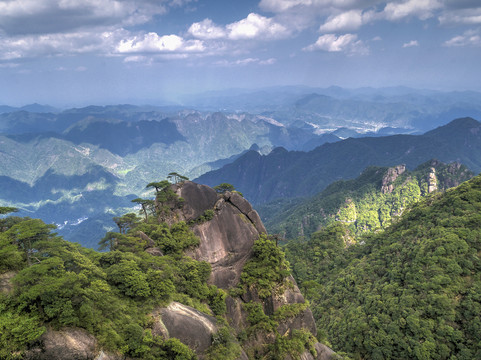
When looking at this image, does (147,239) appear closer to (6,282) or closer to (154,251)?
(154,251)

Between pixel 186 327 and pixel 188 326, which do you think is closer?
pixel 186 327

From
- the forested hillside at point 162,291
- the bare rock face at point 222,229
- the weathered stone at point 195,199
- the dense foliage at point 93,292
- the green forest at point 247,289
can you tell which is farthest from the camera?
the weathered stone at point 195,199

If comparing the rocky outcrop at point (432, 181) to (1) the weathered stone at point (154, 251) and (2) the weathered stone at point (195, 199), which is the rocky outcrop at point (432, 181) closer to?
(2) the weathered stone at point (195, 199)

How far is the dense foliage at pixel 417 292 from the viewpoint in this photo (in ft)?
168

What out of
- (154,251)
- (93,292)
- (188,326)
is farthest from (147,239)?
(93,292)

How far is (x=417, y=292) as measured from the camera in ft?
198

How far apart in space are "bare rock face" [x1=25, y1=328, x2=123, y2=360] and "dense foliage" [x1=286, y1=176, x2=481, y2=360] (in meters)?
40.7

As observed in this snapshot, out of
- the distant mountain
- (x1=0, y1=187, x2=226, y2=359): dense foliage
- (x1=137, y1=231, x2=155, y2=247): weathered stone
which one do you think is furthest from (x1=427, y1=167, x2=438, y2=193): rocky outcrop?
(x1=137, y1=231, x2=155, y2=247): weathered stone

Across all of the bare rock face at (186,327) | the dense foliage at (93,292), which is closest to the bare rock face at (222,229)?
the dense foliage at (93,292)

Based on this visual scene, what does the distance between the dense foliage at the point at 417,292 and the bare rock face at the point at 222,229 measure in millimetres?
20007

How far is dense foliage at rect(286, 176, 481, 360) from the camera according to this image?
5128 centimetres

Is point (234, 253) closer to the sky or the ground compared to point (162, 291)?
closer to the ground

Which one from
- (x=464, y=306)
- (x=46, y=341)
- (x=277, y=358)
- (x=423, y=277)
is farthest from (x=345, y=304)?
(x=46, y=341)

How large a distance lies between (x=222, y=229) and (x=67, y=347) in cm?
3169
